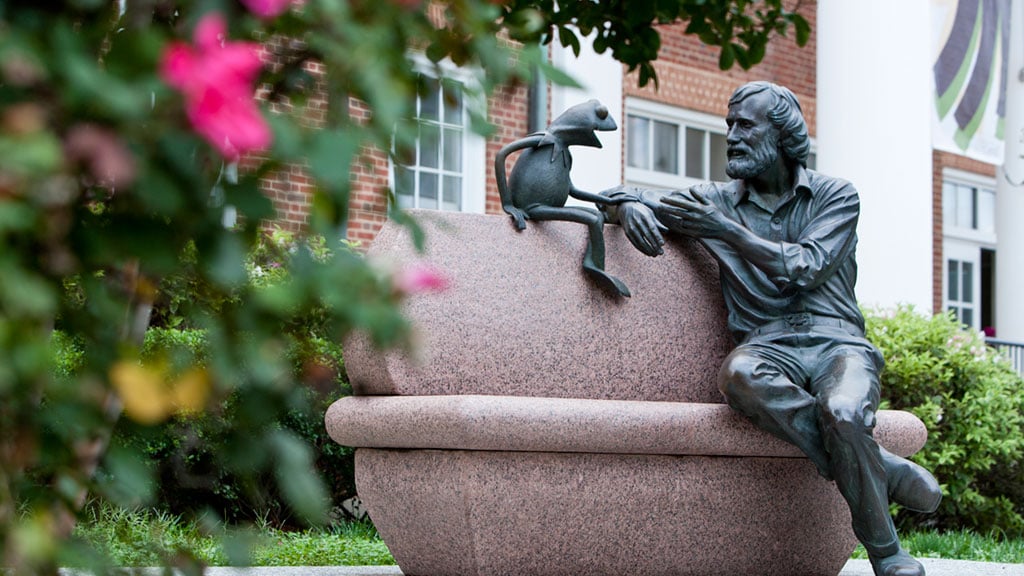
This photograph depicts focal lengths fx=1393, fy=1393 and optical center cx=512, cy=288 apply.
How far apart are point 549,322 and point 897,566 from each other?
118 centimetres

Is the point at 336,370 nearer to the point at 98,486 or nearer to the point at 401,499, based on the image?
the point at 401,499

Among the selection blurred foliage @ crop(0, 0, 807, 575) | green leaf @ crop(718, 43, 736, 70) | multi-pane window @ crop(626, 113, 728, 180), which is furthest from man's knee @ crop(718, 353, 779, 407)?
multi-pane window @ crop(626, 113, 728, 180)

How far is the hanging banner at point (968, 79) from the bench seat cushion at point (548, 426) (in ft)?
22.1

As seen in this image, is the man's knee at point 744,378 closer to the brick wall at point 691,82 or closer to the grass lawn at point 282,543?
the grass lawn at point 282,543

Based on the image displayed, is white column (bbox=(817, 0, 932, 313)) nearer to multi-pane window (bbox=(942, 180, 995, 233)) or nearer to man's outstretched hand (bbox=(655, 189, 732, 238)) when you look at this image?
man's outstretched hand (bbox=(655, 189, 732, 238))

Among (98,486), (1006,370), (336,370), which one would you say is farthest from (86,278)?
(1006,370)

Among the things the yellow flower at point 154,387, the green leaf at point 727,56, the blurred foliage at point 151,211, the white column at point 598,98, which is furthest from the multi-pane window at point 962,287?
the yellow flower at point 154,387

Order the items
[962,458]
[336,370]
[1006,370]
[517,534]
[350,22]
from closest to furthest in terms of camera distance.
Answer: [350,22]
[517,534]
[336,370]
[962,458]
[1006,370]

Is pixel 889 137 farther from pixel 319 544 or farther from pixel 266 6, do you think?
pixel 266 6

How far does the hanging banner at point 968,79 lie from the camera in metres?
10.2

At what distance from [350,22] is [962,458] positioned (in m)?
7.26

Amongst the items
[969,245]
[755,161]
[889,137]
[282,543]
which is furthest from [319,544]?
[969,245]

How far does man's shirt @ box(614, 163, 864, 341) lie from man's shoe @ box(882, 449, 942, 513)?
0.49m

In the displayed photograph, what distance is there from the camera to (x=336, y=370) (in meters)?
6.84
